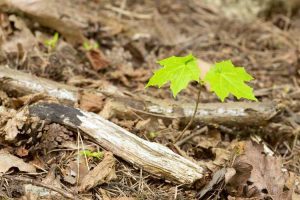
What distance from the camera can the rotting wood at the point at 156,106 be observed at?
8.93 ft

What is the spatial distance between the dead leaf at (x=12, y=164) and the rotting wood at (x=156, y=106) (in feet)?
2.00

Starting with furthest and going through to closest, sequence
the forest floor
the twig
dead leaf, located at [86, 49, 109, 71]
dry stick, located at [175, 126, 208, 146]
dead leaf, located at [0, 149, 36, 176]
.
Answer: the twig
dead leaf, located at [86, 49, 109, 71]
dry stick, located at [175, 126, 208, 146]
the forest floor
dead leaf, located at [0, 149, 36, 176]

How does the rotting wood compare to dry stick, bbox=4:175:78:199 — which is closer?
dry stick, bbox=4:175:78:199

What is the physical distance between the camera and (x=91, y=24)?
4.14 metres

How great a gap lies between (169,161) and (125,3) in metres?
3.06

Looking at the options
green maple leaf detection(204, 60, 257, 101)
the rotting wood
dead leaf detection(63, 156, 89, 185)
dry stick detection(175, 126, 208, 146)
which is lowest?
dry stick detection(175, 126, 208, 146)

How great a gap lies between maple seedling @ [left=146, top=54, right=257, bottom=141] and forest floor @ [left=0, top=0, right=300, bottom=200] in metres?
0.48

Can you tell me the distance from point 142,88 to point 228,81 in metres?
1.34

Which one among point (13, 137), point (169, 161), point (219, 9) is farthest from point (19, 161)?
point (219, 9)

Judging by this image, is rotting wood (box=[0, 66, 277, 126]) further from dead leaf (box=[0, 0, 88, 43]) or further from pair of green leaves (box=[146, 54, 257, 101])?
dead leaf (box=[0, 0, 88, 43])

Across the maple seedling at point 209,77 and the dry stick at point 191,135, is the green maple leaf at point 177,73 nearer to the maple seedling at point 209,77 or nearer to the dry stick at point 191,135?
the maple seedling at point 209,77

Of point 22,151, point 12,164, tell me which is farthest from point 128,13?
point 12,164

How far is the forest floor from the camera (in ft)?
7.37

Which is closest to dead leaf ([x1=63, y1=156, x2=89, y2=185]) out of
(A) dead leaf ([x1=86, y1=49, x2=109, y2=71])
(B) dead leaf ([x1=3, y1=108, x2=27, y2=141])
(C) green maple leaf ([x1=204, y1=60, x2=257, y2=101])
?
(B) dead leaf ([x1=3, y1=108, x2=27, y2=141])
